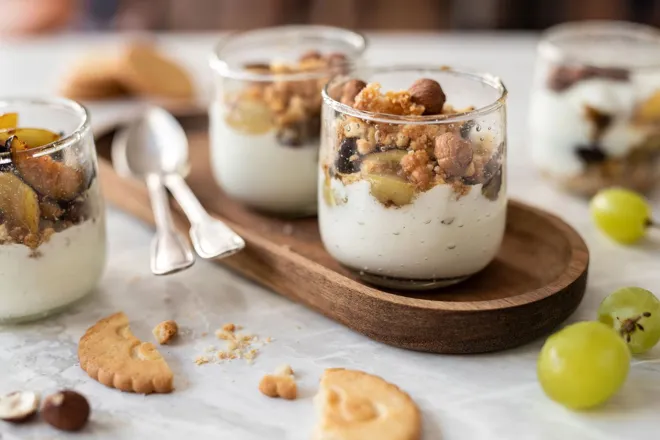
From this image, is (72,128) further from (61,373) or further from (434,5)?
(434,5)

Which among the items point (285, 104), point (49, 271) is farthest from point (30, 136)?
point (285, 104)

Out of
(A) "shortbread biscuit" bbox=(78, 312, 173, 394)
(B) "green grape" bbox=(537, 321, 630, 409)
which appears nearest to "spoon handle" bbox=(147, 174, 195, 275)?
(A) "shortbread biscuit" bbox=(78, 312, 173, 394)

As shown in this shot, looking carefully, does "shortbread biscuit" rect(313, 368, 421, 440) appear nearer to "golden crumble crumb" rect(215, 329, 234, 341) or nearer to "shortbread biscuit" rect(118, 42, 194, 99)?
"golden crumble crumb" rect(215, 329, 234, 341)

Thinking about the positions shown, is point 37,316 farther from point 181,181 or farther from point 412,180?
point 412,180

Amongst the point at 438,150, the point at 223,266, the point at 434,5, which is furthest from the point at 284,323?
the point at 434,5

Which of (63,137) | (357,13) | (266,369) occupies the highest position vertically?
(63,137)

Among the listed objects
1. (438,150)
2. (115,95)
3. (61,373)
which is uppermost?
(438,150)
